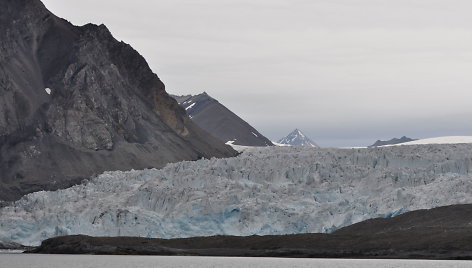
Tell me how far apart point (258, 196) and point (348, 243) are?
1738 centimetres

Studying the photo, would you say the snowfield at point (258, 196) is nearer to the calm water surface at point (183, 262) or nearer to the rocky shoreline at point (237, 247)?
the rocky shoreline at point (237, 247)

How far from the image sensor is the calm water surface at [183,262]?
9425cm

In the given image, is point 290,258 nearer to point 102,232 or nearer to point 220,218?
point 220,218

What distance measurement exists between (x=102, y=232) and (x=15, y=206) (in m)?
17.6

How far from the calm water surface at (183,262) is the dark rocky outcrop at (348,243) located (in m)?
1.30

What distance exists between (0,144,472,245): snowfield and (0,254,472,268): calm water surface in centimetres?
866

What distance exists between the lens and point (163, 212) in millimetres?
124375

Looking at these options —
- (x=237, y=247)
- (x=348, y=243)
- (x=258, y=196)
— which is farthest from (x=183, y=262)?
(x=258, y=196)

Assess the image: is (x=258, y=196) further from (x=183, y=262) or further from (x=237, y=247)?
(x=183, y=262)

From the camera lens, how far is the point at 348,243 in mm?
108000

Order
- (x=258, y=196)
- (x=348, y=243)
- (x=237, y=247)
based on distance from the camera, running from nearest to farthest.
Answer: (x=348, y=243) → (x=237, y=247) → (x=258, y=196)

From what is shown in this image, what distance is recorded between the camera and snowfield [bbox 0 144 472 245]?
390ft

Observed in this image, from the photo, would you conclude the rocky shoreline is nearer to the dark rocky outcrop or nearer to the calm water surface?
the dark rocky outcrop

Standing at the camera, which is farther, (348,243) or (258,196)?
(258,196)
